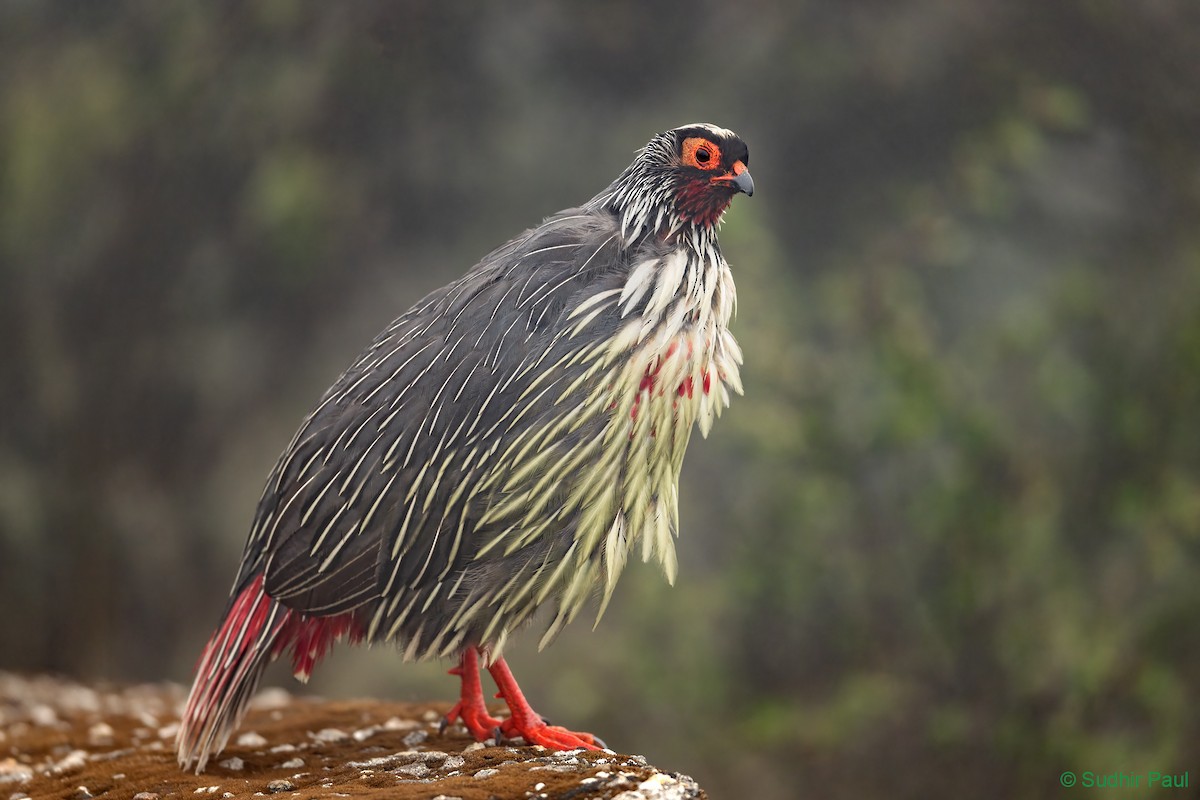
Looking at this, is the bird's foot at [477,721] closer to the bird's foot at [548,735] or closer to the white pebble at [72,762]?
the bird's foot at [548,735]

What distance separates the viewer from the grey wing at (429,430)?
2.85 metres

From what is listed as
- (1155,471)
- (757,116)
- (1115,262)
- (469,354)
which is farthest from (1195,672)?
(469,354)

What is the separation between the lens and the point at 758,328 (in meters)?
5.78

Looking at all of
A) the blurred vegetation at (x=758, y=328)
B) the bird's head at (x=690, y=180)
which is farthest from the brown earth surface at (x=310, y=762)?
the blurred vegetation at (x=758, y=328)

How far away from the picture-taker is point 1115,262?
5.74m

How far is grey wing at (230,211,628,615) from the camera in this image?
2.85 meters

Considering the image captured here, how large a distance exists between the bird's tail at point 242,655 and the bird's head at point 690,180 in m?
1.49

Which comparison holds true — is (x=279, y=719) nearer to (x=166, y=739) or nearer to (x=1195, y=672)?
(x=166, y=739)

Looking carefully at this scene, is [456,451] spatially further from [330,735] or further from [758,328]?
[758,328]

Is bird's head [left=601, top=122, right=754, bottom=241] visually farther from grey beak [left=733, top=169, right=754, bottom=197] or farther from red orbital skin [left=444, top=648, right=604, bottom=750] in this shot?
red orbital skin [left=444, top=648, right=604, bottom=750]

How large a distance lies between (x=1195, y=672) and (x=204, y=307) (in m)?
5.79

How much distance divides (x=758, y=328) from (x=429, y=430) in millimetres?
3218

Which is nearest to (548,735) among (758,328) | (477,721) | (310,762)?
(477,721)

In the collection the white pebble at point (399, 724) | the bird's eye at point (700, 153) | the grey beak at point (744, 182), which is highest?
the bird's eye at point (700, 153)
